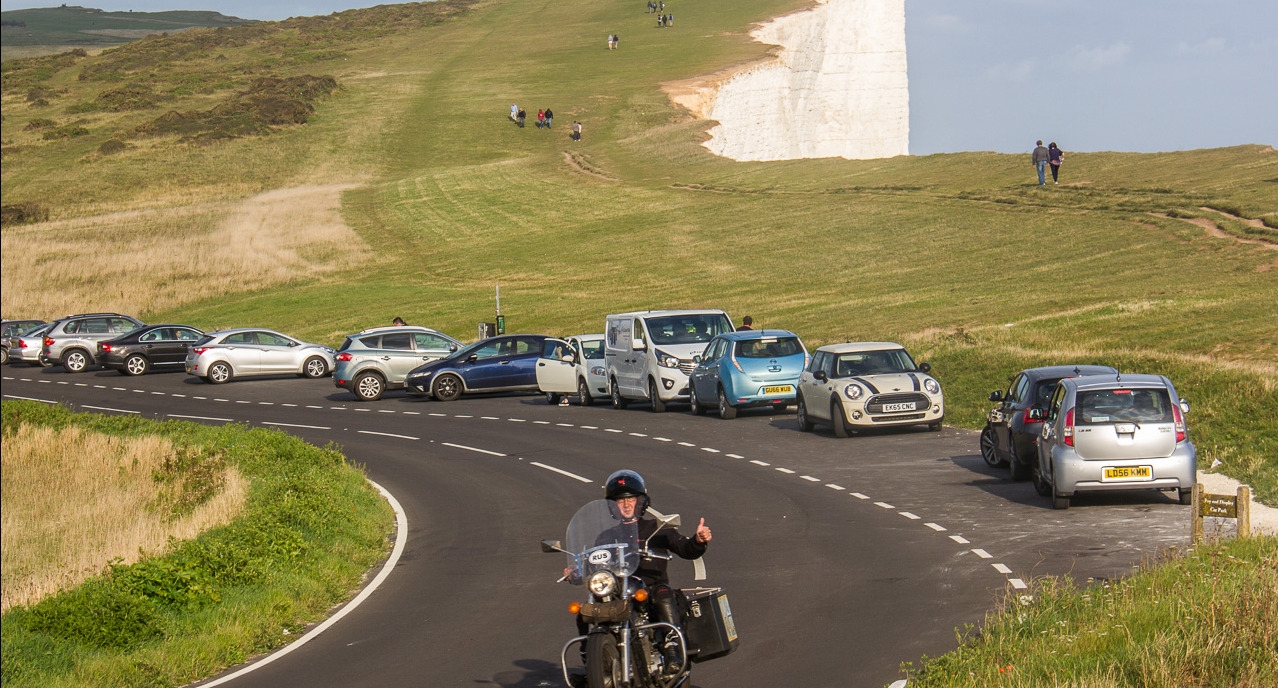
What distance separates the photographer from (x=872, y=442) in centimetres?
2372

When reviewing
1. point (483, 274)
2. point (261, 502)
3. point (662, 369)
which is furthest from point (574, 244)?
point (261, 502)

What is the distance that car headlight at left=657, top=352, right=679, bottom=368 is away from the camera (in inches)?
1171

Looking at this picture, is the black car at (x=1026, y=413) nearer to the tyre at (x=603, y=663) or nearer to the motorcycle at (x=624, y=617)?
the motorcycle at (x=624, y=617)

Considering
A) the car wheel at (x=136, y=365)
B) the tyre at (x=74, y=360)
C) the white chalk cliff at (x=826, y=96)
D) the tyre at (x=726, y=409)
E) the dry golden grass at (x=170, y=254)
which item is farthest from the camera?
the white chalk cliff at (x=826, y=96)

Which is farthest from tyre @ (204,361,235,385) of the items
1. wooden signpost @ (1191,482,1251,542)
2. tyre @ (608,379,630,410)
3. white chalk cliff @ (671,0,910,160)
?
white chalk cliff @ (671,0,910,160)

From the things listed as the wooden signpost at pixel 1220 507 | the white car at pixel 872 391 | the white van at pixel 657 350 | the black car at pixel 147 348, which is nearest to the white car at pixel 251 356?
the black car at pixel 147 348

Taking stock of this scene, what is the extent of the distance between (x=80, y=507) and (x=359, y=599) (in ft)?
23.6

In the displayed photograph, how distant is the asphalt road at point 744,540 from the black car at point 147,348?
1714 centimetres

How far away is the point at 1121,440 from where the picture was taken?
16.1 metres

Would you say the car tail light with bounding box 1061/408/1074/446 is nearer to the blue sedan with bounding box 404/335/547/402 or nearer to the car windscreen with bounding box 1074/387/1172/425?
the car windscreen with bounding box 1074/387/1172/425

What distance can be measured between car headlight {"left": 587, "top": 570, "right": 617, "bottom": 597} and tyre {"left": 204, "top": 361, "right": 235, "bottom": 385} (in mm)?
34518

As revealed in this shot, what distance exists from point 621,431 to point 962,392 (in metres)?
6.78

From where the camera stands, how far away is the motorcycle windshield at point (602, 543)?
784 centimetres

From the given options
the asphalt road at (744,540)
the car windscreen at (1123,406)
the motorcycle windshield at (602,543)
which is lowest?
the asphalt road at (744,540)
